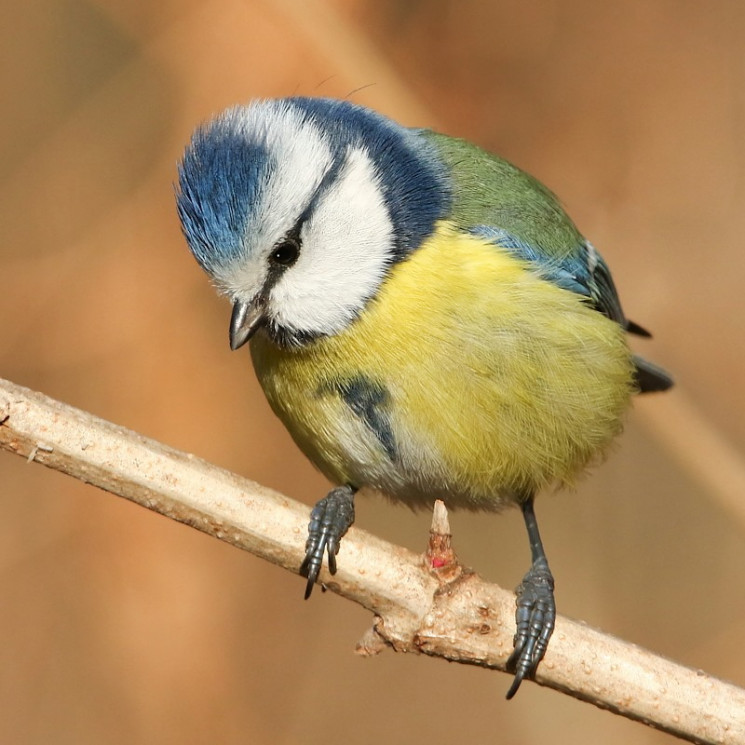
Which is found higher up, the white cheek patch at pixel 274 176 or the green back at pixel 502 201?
the green back at pixel 502 201

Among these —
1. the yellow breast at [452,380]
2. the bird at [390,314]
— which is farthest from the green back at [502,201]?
the yellow breast at [452,380]

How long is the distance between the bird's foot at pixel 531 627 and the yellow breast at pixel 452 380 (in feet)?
0.95

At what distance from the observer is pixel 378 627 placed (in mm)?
2037

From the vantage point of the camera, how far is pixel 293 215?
89.1 inches

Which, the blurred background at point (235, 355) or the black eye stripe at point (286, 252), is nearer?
the black eye stripe at point (286, 252)

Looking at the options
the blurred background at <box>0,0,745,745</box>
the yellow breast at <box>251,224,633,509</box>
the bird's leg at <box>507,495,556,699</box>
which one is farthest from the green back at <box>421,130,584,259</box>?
the bird's leg at <box>507,495,556,699</box>

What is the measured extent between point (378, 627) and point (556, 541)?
5.48ft

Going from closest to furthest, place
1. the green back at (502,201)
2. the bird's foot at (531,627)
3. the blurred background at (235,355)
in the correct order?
1. the bird's foot at (531,627)
2. the green back at (502,201)
3. the blurred background at (235,355)

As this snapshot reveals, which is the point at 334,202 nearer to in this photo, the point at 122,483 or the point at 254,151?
the point at 254,151

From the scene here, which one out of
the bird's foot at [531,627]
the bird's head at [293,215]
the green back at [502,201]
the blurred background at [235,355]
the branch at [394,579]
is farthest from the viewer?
the blurred background at [235,355]

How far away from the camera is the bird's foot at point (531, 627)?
83.7 inches

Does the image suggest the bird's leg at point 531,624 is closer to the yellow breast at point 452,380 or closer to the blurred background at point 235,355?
the yellow breast at point 452,380

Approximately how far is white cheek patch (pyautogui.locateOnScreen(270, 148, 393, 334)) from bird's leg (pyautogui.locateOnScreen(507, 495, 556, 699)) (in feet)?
2.42

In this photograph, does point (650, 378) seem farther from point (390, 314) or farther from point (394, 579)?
point (394, 579)
